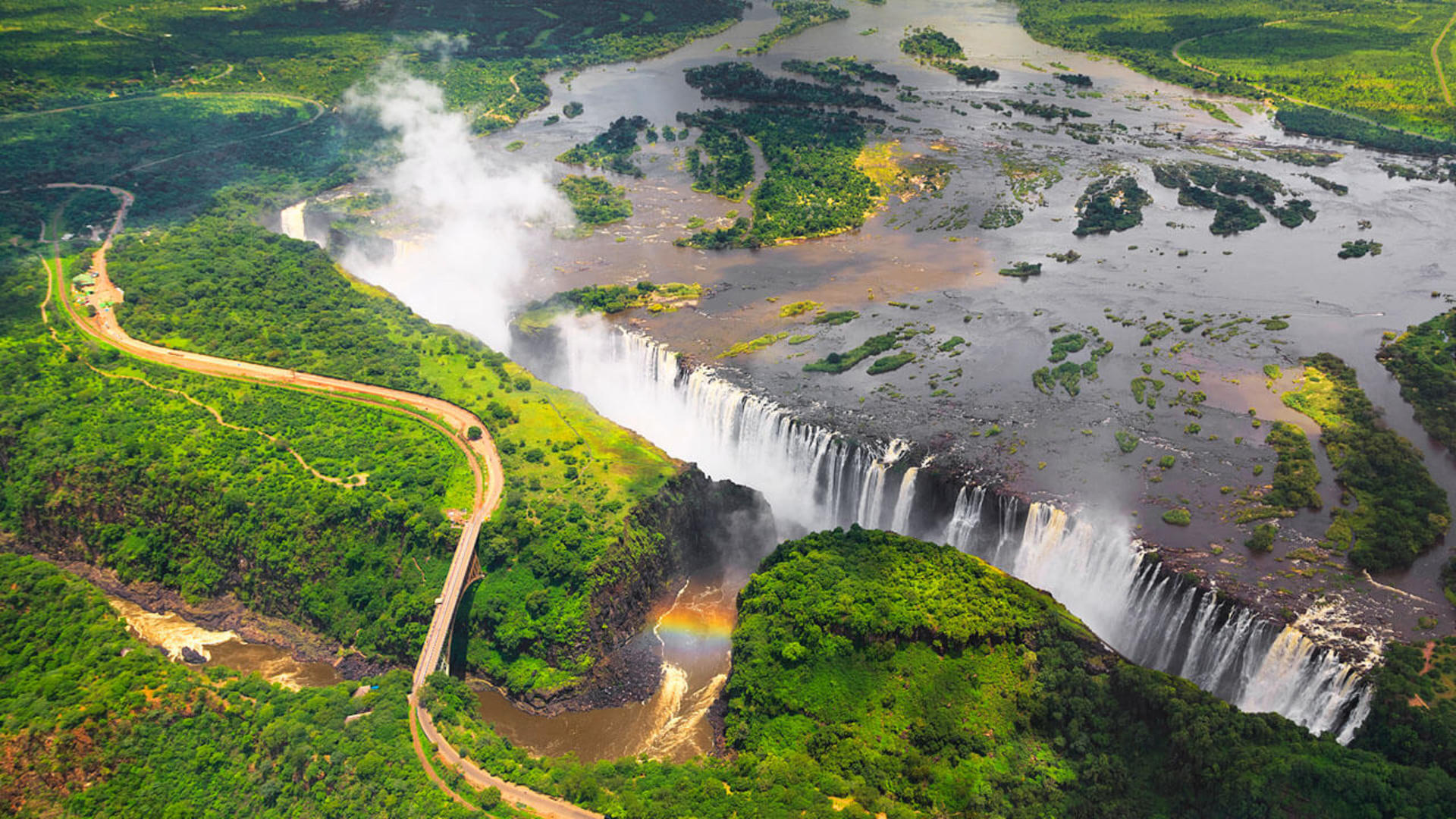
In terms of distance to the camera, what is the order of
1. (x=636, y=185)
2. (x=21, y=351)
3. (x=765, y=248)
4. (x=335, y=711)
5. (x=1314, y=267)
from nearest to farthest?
(x=335, y=711)
(x=21, y=351)
(x=1314, y=267)
(x=765, y=248)
(x=636, y=185)

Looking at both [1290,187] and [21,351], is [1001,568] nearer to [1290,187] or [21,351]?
[1290,187]

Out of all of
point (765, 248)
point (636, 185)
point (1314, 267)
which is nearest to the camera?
point (1314, 267)

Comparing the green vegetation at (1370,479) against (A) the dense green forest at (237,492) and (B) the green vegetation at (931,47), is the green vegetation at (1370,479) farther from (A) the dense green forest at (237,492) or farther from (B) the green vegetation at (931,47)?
(B) the green vegetation at (931,47)

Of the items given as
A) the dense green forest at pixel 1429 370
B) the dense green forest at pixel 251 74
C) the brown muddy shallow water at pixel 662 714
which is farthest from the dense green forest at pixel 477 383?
the dense green forest at pixel 1429 370

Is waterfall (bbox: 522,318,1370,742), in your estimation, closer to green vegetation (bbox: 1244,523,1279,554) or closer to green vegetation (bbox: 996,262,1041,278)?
green vegetation (bbox: 1244,523,1279,554)

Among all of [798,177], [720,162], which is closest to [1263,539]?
[798,177]

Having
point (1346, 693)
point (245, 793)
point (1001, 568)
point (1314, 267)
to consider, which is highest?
point (1314, 267)

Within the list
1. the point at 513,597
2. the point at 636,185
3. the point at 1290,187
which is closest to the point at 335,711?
the point at 513,597
